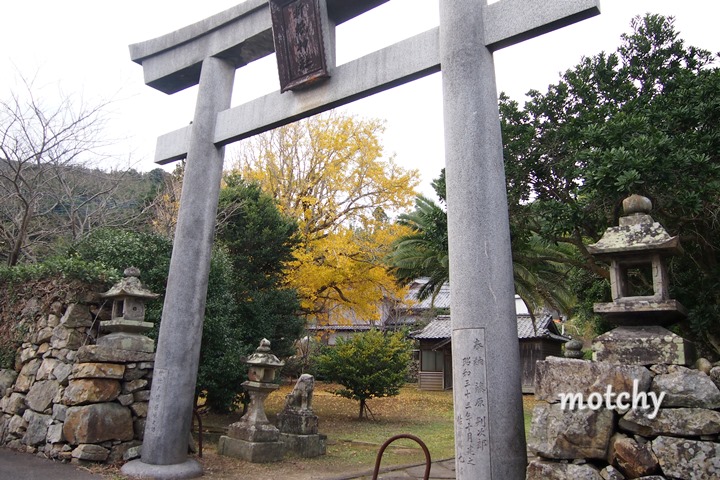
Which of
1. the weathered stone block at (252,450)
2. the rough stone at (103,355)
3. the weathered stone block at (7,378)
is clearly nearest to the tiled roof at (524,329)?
the weathered stone block at (252,450)

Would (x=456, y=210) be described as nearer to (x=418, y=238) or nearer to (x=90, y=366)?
(x=90, y=366)

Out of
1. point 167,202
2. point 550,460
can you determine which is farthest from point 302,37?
point 167,202

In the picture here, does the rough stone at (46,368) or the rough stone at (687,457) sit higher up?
the rough stone at (46,368)

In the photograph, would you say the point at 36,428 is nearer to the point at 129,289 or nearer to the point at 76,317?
the point at 76,317

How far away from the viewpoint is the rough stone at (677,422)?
3.49 m

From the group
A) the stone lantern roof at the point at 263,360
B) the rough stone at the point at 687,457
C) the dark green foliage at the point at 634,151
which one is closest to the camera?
the rough stone at the point at 687,457

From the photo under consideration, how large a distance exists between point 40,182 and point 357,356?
9.21 m

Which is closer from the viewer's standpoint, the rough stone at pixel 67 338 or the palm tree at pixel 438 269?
the rough stone at pixel 67 338

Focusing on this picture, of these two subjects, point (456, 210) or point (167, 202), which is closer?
point (456, 210)

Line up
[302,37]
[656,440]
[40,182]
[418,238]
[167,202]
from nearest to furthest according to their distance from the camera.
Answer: [656,440]
[302,37]
[40,182]
[167,202]
[418,238]

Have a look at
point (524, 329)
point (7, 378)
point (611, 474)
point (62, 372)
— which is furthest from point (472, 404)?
point (524, 329)

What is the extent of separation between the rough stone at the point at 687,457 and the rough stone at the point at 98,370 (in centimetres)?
642

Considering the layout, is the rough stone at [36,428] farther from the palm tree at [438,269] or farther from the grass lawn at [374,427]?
the palm tree at [438,269]

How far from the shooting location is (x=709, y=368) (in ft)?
12.3
